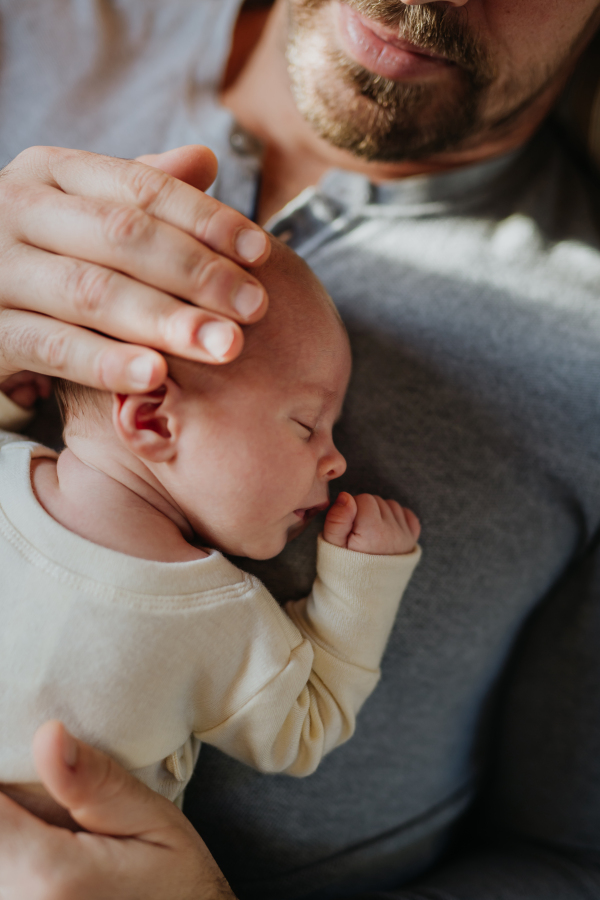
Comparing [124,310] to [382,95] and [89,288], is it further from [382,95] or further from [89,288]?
[382,95]

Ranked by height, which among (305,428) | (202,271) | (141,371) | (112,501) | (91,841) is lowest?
(91,841)

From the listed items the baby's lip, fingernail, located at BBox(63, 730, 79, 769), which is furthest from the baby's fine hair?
fingernail, located at BBox(63, 730, 79, 769)

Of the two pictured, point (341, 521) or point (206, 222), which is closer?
point (206, 222)

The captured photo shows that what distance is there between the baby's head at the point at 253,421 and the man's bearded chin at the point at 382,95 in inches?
19.2

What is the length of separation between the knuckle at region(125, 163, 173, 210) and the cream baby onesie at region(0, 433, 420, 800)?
1.43ft

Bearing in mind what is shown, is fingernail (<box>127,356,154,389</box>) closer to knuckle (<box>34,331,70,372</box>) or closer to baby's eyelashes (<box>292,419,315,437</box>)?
knuckle (<box>34,331,70,372</box>)

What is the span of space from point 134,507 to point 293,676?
0.35 metres

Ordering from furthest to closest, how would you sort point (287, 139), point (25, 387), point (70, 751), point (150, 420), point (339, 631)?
1. point (287, 139)
2. point (25, 387)
3. point (339, 631)
4. point (150, 420)
5. point (70, 751)

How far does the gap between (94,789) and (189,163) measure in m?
0.85

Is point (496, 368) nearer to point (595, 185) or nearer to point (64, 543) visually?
point (595, 185)

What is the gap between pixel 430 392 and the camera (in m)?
1.09

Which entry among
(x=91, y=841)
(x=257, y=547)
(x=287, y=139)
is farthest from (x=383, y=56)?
(x=91, y=841)

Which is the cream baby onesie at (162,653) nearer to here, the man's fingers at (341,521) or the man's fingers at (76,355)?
the man's fingers at (341,521)

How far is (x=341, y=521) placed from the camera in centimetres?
96
